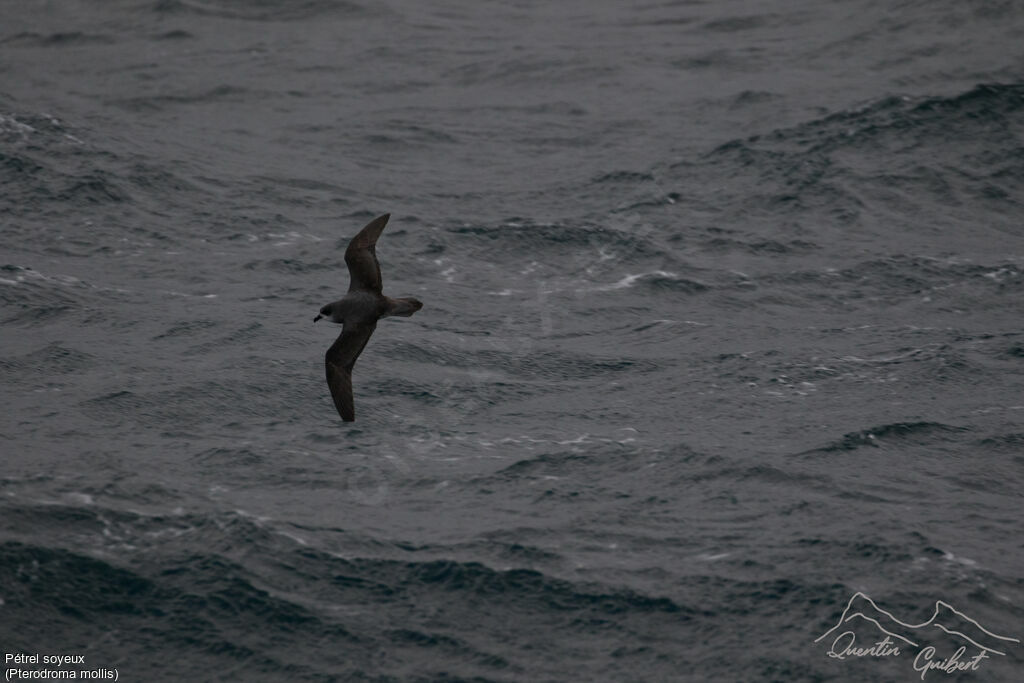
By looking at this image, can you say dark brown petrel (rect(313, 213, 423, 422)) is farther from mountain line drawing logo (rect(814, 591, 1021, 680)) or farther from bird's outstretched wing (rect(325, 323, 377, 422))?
mountain line drawing logo (rect(814, 591, 1021, 680))

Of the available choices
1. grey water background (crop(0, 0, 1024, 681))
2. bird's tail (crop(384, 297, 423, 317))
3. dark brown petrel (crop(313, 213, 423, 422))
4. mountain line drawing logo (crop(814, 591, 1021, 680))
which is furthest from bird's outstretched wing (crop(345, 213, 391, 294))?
mountain line drawing logo (crop(814, 591, 1021, 680))

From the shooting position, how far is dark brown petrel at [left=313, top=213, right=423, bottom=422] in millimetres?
18750

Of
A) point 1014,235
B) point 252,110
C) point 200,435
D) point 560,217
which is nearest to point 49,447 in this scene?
point 200,435

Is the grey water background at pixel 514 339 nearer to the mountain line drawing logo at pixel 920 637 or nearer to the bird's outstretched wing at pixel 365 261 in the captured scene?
the mountain line drawing logo at pixel 920 637

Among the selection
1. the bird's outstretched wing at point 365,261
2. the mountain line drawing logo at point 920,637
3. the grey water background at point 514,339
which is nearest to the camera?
the mountain line drawing logo at point 920,637

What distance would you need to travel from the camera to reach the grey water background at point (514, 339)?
60.3ft

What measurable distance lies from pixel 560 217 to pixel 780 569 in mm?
13051

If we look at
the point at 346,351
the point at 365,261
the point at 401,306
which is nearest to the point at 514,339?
the point at 365,261

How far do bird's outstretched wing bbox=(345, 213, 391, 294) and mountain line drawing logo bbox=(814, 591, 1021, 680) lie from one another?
7.21 m

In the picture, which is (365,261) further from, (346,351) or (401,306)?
(346,351)

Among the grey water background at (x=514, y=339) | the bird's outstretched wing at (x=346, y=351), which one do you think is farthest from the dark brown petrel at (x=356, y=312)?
the grey water background at (x=514, y=339)

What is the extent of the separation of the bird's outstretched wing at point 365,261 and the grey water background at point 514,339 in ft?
11.3

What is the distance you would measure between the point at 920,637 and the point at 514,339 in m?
10.5

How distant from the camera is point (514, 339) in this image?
26234 mm
